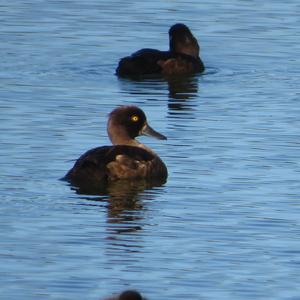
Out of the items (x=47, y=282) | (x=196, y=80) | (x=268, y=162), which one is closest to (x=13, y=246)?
(x=47, y=282)

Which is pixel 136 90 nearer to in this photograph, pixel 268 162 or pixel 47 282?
pixel 268 162

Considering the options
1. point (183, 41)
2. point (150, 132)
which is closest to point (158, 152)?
point (150, 132)

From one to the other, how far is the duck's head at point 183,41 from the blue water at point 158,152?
365 mm

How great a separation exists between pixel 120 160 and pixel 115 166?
4.5 inches

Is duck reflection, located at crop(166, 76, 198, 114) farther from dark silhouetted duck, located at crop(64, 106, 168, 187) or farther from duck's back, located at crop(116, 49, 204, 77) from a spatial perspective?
dark silhouetted duck, located at crop(64, 106, 168, 187)

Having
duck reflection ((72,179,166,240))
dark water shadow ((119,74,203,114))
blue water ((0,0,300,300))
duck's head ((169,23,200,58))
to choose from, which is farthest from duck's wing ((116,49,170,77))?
duck reflection ((72,179,166,240))

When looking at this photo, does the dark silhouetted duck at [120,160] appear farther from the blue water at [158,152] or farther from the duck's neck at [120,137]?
the blue water at [158,152]

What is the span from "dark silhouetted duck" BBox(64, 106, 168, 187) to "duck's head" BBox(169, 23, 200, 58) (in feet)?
24.9

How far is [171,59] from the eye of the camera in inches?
1063

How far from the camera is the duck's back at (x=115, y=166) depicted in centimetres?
1867

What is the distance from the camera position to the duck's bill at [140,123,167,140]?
20109 millimetres

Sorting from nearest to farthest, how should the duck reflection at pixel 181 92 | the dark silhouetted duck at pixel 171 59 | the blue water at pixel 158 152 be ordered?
the blue water at pixel 158 152 < the duck reflection at pixel 181 92 < the dark silhouetted duck at pixel 171 59

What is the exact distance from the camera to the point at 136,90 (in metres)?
25.3

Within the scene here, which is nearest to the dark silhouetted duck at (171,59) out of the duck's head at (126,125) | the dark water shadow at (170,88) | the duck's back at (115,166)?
the dark water shadow at (170,88)
